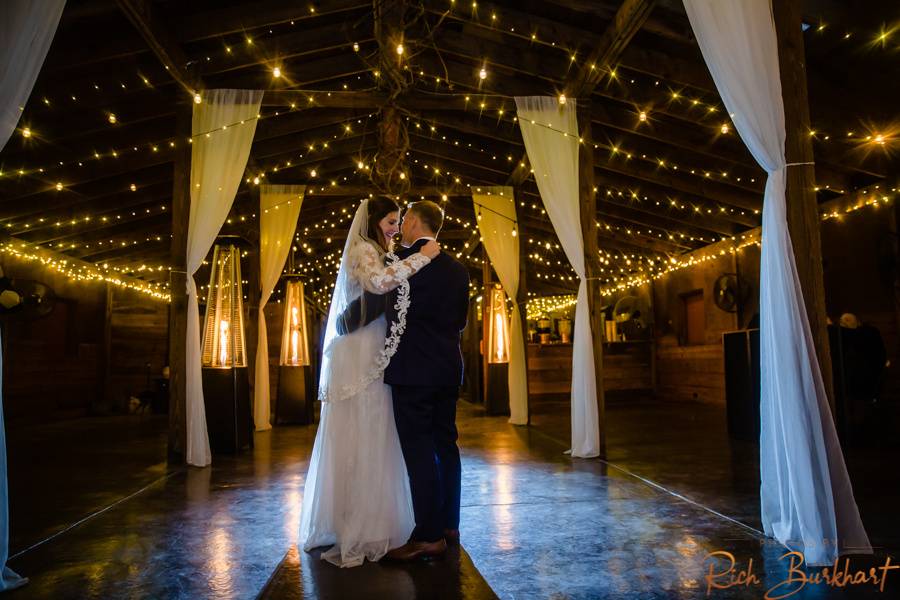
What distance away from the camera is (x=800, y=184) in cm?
266

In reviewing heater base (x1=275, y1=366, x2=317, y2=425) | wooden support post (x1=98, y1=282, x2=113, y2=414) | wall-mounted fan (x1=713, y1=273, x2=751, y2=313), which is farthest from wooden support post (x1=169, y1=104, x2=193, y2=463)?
wall-mounted fan (x1=713, y1=273, x2=751, y2=313)

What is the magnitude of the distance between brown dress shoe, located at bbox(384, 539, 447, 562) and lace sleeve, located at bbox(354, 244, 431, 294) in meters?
1.05

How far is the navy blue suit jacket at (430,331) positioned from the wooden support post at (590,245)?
8.39ft

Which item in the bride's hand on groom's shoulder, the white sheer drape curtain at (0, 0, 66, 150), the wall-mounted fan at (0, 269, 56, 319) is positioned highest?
the white sheer drape curtain at (0, 0, 66, 150)

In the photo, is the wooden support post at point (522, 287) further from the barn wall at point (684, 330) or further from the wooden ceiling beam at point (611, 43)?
the barn wall at point (684, 330)

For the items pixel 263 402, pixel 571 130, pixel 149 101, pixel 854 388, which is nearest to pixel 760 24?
pixel 571 130

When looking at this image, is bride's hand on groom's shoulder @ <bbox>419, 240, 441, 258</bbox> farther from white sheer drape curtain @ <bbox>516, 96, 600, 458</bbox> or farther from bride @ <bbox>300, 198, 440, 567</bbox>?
white sheer drape curtain @ <bbox>516, 96, 600, 458</bbox>

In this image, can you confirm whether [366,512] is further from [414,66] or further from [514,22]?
[414,66]

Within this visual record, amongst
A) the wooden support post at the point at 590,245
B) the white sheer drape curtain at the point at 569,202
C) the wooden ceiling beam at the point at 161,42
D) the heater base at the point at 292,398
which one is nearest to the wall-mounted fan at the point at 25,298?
the heater base at the point at 292,398

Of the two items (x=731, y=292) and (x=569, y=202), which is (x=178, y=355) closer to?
(x=569, y=202)

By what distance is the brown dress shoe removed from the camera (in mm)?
2395
